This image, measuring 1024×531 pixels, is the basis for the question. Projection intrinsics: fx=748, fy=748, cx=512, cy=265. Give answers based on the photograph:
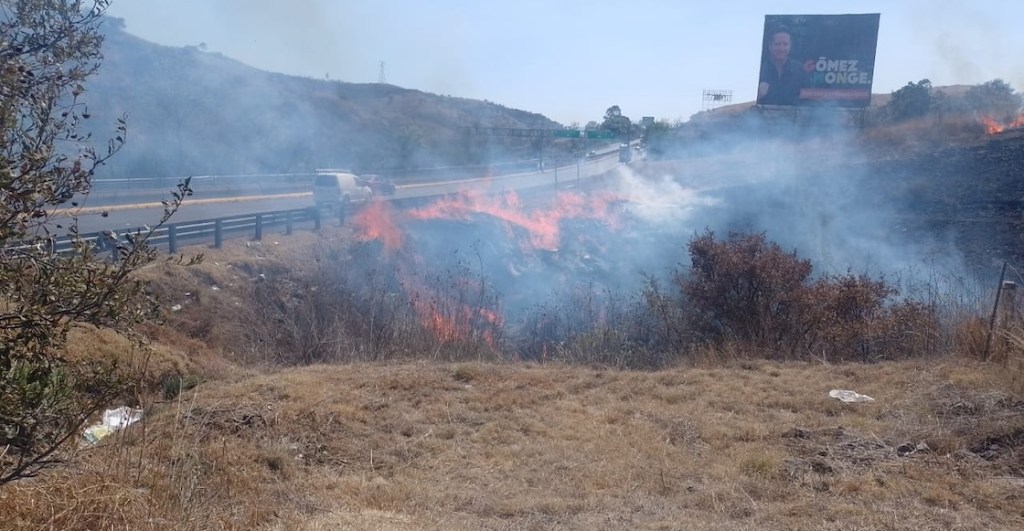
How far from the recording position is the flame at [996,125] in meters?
37.2

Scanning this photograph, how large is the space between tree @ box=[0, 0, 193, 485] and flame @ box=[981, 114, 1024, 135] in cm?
4223

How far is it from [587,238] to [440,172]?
59.0 feet

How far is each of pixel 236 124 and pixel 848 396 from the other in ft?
139

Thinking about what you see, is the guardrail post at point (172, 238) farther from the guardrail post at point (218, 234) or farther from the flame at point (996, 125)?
the flame at point (996, 125)

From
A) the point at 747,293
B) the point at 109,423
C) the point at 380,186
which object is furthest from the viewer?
the point at 380,186

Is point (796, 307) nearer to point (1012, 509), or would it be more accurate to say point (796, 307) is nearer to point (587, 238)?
point (1012, 509)

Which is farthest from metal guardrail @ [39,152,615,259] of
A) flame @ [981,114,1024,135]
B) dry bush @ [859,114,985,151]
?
flame @ [981,114,1024,135]

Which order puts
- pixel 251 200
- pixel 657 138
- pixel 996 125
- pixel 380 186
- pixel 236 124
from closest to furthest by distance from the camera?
1. pixel 251 200
2. pixel 380 186
3. pixel 996 125
4. pixel 236 124
5. pixel 657 138

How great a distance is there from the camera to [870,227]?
29.3 meters

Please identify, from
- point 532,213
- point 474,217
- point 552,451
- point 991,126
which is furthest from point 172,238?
point 991,126

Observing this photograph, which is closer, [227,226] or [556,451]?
[556,451]

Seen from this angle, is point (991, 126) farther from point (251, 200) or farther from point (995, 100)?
point (251, 200)

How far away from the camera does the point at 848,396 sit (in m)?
7.92

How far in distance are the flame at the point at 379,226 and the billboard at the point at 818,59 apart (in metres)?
19.6
